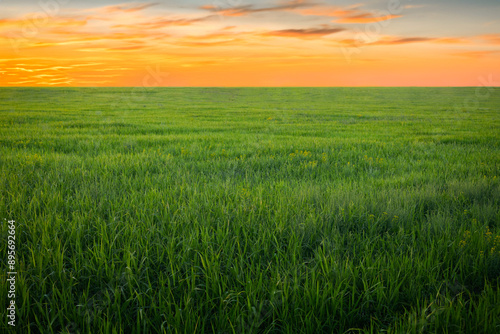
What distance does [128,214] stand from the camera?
11.9ft

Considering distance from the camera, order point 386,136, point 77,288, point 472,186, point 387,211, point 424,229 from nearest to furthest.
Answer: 1. point 77,288
2. point 424,229
3. point 387,211
4. point 472,186
5. point 386,136

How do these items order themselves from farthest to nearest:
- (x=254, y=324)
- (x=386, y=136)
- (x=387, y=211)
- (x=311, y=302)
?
(x=386, y=136)
(x=387, y=211)
(x=311, y=302)
(x=254, y=324)

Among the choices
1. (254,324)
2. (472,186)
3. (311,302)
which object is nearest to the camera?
(254,324)

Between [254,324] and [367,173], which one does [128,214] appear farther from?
[367,173]

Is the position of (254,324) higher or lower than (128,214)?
lower

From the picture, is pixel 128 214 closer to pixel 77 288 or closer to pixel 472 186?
pixel 77 288

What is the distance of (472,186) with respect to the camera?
500 cm

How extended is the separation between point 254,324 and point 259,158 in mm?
5472

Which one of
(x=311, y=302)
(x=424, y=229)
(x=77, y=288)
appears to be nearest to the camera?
(x=311, y=302)

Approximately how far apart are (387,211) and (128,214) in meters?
3.26

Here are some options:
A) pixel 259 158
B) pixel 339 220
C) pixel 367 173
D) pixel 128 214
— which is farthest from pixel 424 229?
pixel 259 158

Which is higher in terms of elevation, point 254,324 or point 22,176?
point 22,176

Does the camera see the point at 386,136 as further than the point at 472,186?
Yes

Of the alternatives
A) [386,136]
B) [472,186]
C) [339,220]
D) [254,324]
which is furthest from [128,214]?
[386,136]
